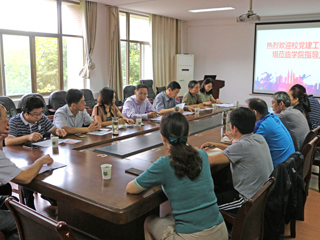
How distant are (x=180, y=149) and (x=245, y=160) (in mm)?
692

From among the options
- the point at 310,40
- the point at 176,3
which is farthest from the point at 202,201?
the point at 310,40

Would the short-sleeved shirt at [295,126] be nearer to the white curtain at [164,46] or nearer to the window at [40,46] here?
the window at [40,46]

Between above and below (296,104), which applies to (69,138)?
below

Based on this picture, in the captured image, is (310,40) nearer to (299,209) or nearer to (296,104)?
(296,104)

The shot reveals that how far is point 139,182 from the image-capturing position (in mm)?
1609

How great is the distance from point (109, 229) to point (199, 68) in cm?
843

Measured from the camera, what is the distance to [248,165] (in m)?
2.09

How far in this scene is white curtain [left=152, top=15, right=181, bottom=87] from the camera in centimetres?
848

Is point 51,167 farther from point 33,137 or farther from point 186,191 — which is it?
point 186,191

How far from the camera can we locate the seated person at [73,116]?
10.5 feet

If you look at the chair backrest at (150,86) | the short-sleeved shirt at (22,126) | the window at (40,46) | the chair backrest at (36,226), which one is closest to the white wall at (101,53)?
the window at (40,46)

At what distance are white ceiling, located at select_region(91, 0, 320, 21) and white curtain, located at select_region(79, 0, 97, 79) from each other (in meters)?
0.31

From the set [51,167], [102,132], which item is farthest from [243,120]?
[102,132]

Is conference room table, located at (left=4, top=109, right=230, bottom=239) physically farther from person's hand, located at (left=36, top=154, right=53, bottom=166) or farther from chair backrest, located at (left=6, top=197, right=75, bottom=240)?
chair backrest, located at (left=6, top=197, right=75, bottom=240)
